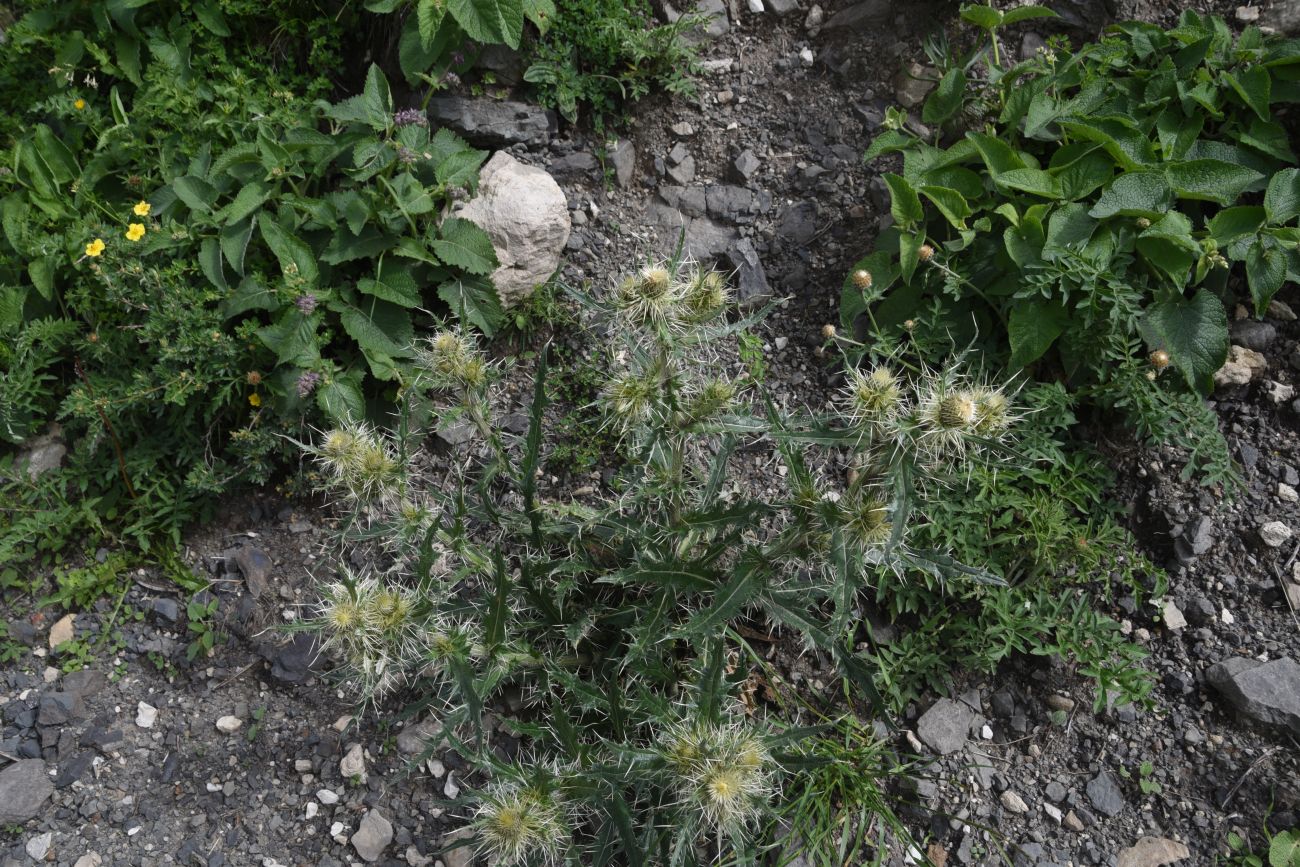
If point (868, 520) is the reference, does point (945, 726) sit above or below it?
below

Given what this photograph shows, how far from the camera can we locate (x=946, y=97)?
11.4ft

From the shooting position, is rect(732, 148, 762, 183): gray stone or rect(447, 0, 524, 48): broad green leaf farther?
rect(732, 148, 762, 183): gray stone

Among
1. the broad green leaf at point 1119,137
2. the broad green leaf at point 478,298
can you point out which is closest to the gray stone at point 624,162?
the broad green leaf at point 478,298

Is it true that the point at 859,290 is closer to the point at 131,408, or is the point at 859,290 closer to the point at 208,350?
the point at 208,350

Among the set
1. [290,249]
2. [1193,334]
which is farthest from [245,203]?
[1193,334]

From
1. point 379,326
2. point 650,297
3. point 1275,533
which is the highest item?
point 650,297

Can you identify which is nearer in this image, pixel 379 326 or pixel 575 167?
pixel 379 326

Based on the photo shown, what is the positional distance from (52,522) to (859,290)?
10.1ft

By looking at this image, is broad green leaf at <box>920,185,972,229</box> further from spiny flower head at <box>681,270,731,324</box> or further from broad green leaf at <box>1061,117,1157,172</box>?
spiny flower head at <box>681,270,731,324</box>

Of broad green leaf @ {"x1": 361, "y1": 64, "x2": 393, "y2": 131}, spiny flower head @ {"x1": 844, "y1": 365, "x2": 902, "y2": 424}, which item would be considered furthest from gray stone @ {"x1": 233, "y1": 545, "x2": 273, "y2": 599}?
spiny flower head @ {"x1": 844, "y1": 365, "x2": 902, "y2": 424}

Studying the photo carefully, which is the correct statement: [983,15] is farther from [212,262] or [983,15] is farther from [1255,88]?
[212,262]

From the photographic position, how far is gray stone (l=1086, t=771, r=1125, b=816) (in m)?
2.82

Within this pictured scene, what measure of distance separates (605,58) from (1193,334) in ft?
8.26

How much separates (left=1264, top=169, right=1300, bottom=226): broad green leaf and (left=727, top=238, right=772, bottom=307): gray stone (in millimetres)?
1735
